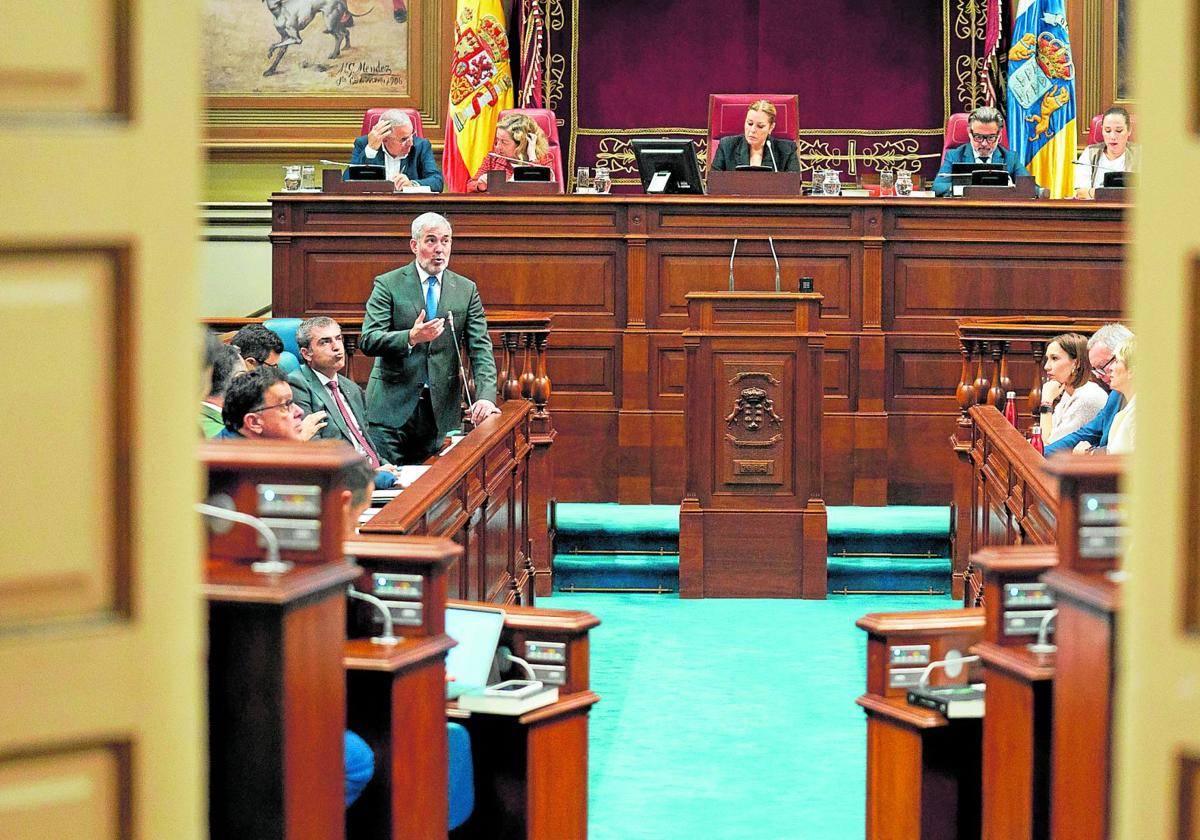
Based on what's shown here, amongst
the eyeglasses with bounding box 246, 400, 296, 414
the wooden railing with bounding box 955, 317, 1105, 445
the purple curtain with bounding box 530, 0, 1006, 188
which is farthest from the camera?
the purple curtain with bounding box 530, 0, 1006, 188

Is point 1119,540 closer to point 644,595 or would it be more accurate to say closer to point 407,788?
point 407,788

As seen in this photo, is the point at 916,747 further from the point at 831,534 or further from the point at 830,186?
the point at 830,186

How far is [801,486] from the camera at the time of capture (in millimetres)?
6680

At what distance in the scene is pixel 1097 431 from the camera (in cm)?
536

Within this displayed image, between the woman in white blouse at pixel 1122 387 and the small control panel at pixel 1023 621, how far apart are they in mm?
2034

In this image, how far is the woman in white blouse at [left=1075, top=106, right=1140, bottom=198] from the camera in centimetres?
820

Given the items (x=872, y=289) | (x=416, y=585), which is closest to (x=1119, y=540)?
(x=416, y=585)

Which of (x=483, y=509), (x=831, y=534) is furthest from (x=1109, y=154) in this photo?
(x=483, y=509)

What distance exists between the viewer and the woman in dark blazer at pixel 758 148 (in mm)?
8312

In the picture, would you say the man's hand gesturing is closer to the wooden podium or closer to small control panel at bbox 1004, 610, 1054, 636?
the wooden podium

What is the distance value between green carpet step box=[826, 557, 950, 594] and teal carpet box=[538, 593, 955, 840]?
7 centimetres

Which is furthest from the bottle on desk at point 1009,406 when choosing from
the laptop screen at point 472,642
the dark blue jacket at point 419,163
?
the laptop screen at point 472,642

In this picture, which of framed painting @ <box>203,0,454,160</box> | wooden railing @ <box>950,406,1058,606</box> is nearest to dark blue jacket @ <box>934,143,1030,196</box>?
wooden railing @ <box>950,406,1058,606</box>

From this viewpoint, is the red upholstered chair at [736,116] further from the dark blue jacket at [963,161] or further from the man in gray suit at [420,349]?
the man in gray suit at [420,349]
